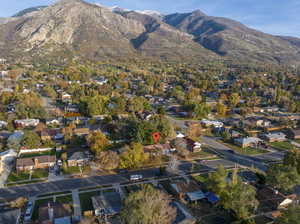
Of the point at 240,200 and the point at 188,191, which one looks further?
the point at 188,191

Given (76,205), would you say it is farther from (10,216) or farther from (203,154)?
(203,154)

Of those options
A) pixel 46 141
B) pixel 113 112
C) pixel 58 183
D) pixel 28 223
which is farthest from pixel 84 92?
pixel 28 223

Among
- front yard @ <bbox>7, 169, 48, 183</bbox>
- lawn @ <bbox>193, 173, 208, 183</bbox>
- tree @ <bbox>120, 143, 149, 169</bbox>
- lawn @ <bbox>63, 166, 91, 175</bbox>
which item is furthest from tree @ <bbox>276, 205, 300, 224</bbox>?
front yard @ <bbox>7, 169, 48, 183</bbox>

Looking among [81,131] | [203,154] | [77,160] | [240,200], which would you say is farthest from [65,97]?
[240,200]

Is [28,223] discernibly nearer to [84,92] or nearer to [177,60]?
[84,92]

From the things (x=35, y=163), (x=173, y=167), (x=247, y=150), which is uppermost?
(x=35, y=163)

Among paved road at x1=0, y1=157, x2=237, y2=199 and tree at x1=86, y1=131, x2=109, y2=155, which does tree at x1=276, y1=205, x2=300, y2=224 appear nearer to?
paved road at x1=0, y1=157, x2=237, y2=199

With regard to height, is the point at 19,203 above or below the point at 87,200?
above

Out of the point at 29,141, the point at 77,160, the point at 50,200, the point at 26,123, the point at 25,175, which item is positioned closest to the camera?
the point at 50,200
